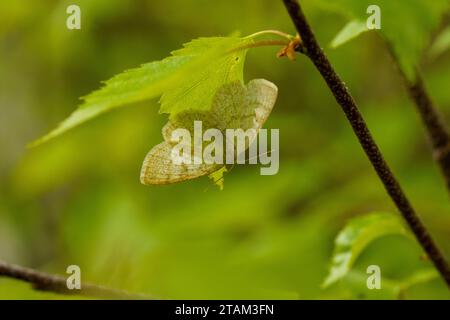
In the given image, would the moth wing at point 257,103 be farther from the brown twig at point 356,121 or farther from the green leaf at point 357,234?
the green leaf at point 357,234

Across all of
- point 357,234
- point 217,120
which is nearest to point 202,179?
point 357,234

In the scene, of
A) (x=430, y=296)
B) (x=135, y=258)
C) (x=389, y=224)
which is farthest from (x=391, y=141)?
(x=389, y=224)

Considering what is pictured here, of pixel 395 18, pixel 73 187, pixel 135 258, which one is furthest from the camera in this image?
pixel 73 187

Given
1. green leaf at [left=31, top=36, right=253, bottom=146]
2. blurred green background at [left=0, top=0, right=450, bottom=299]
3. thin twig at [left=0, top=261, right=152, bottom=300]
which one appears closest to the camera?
green leaf at [left=31, top=36, right=253, bottom=146]

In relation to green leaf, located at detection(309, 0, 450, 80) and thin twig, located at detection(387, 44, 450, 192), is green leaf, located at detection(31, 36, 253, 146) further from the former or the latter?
thin twig, located at detection(387, 44, 450, 192)

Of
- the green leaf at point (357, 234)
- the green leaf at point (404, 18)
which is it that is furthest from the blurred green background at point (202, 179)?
the green leaf at point (404, 18)

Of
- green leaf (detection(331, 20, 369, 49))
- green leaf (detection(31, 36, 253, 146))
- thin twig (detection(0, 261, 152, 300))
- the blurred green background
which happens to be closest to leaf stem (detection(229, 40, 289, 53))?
green leaf (detection(31, 36, 253, 146))

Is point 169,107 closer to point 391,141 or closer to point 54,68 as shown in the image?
point 391,141
